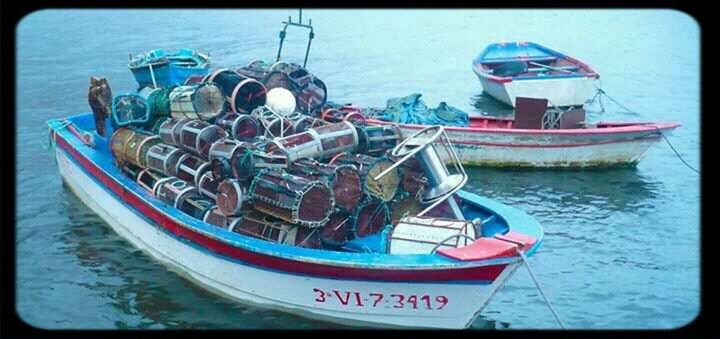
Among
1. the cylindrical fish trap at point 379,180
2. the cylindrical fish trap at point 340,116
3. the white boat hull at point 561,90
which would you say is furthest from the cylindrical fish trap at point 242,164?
the white boat hull at point 561,90

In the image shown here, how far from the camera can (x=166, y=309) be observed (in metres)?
9.73

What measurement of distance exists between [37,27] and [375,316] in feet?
94.2

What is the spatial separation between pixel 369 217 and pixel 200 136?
7.93 feet

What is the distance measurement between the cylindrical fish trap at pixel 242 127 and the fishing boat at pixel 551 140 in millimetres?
5067

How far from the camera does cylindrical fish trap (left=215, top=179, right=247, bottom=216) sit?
9188 millimetres

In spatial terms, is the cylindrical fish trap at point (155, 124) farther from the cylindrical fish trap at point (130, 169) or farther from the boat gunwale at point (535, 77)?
the boat gunwale at point (535, 77)

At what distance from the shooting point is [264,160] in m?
9.34

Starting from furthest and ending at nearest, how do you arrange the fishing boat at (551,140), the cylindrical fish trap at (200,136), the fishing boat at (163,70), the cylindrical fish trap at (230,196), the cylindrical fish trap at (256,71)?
1. the fishing boat at (551,140)
2. the fishing boat at (163,70)
3. the cylindrical fish trap at (256,71)
4. the cylindrical fish trap at (200,136)
5. the cylindrical fish trap at (230,196)

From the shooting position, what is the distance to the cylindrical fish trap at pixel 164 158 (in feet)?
34.4

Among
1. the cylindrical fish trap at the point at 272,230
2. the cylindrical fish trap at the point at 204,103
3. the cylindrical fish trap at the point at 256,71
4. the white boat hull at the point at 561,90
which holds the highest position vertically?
the cylindrical fish trap at the point at 256,71

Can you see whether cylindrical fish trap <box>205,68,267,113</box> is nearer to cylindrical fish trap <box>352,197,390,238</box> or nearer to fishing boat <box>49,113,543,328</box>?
fishing boat <box>49,113,543,328</box>

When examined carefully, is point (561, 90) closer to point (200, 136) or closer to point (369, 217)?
point (369, 217)

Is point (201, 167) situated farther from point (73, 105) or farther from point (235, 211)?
point (73, 105)

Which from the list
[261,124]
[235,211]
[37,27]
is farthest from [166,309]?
[37,27]
